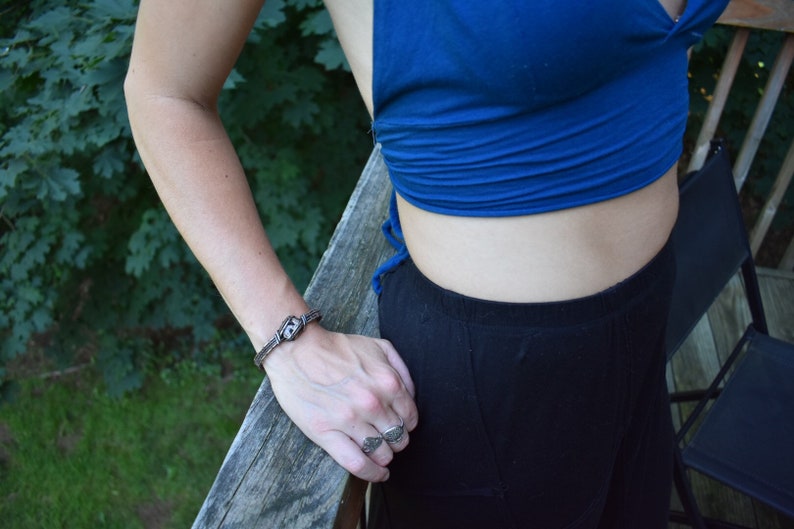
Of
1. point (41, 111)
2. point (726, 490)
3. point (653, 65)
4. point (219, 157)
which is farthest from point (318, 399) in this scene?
point (726, 490)

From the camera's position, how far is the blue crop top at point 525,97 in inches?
29.0

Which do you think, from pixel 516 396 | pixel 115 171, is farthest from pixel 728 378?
pixel 115 171

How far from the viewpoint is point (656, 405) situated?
3.84ft

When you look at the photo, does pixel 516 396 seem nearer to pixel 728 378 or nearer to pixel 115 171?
pixel 728 378

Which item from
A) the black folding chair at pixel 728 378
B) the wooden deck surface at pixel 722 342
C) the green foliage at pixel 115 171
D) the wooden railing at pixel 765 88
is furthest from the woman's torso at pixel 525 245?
the wooden deck surface at pixel 722 342

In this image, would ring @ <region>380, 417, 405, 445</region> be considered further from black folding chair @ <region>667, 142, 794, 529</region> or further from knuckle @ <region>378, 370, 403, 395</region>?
black folding chair @ <region>667, 142, 794, 529</region>

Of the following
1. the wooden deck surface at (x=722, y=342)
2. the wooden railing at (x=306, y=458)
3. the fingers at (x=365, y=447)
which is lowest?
the wooden deck surface at (x=722, y=342)

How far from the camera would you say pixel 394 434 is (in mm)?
896

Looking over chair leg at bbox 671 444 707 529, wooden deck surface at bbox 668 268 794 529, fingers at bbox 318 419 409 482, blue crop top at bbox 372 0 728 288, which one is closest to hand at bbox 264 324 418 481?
fingers at bbox 318 419 409 482

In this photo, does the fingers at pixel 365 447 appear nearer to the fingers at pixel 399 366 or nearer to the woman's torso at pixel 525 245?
the fingers at pixel 399 366

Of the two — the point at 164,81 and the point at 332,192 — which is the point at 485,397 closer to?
the point at 164,81

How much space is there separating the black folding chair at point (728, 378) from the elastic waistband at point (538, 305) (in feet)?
2.87

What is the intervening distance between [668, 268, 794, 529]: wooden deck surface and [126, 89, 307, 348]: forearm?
6.17ft

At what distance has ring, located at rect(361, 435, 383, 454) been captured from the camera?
0.89 metres
